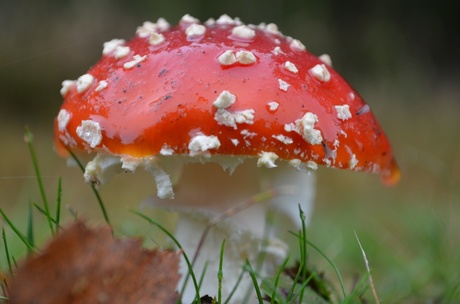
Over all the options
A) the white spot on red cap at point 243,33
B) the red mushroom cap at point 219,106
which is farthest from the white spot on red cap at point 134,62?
the white spot on red cap at point 243,33

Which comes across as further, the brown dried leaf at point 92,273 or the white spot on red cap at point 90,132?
the white spot on red cap at point 90,132

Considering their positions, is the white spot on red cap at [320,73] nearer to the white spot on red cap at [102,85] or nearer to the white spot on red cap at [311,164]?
the white spot on red cap at [311,164]

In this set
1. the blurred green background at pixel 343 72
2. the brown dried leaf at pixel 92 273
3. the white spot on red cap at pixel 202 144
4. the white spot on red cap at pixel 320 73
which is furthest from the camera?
the blurred green background at pixel 343 72

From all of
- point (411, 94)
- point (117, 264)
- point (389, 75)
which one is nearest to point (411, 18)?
point (411, 94)

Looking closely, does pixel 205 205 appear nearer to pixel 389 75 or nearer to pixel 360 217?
pixel 360 217

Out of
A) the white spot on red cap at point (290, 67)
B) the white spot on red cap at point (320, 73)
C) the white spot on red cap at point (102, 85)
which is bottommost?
the white spot on red cap at point (102, 85)

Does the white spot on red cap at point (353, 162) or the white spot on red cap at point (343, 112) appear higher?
the white spot on red cap at point (343, 112)

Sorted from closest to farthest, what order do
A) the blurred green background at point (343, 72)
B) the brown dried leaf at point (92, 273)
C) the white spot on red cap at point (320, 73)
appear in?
the brown dried leaf at point (92, 273)
the white spot on red cap at point (320, 73)
the blurred green background at point (343, 72)
